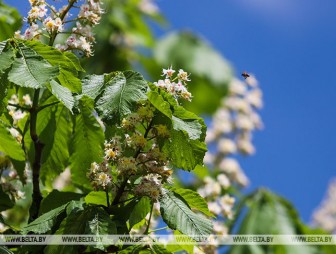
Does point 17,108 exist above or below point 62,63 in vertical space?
above

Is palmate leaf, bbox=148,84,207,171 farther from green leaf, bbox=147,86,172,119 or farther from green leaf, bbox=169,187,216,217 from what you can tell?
green leaf, bbox=169,187,216,217

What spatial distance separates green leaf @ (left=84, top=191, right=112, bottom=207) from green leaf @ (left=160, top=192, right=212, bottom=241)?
8.1 inches

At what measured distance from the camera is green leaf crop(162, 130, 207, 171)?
2.30 m

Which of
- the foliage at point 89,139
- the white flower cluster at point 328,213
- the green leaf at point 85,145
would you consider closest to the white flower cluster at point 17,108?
the foliage at point 89,139

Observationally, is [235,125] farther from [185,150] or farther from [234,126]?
[185,150]

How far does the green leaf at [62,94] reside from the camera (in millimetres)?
2242

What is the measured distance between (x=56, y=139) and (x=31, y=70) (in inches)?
22.4

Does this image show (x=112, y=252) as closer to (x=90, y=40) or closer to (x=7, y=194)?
(x=7, y=194)

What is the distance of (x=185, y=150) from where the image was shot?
2.31 meters

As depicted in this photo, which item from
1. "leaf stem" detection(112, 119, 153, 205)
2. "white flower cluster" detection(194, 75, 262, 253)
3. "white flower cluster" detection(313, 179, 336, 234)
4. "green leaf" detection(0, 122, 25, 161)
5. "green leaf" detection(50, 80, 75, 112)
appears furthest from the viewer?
"white flower cluster" detection(313, 179, 336, 234)

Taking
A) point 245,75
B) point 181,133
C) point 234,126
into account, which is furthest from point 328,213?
point 181,133

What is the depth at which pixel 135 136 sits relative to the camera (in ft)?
7.65

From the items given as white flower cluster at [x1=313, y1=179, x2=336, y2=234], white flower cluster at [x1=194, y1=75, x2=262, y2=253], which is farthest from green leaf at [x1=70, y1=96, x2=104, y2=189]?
white flower cluster at [x1=313, y1=179, x2=336, y2=234]

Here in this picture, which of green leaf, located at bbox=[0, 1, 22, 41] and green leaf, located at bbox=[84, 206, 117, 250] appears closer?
green leaf, located at bbox=[84, 206, 117, 250]
